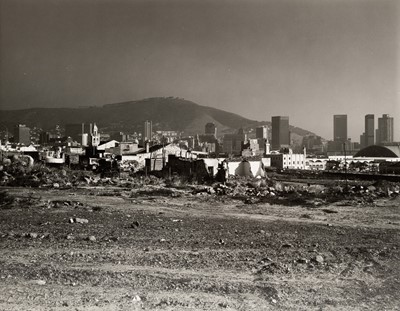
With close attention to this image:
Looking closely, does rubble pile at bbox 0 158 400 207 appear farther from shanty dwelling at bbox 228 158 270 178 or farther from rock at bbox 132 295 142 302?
rock at bbox 132 295 142 302

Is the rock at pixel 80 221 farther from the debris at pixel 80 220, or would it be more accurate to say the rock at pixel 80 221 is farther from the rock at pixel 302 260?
the rock at pixel 302 260

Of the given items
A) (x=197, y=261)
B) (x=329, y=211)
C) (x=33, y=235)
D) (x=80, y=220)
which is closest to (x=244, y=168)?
(x=329, y=211)

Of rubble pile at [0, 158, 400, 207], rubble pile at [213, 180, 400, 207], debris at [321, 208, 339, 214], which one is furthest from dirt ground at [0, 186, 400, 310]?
rubble pile at [0, 158, 400, 207]

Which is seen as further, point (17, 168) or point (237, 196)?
point (17, 168)

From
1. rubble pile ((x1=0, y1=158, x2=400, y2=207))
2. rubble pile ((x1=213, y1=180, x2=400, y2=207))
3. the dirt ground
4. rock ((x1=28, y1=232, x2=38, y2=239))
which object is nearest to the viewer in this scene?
the dirt ground

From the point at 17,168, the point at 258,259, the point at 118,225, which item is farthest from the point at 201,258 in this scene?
the point at 17,168

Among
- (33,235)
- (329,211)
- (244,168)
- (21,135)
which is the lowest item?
(329,211)

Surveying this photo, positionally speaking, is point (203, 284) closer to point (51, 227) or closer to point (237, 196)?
point (51, 227)

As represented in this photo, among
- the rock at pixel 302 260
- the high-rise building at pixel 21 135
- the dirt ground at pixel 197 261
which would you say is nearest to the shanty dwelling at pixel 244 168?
the dirt ground at pixel 197 261

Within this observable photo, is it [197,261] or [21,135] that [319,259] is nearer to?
[197,261]
